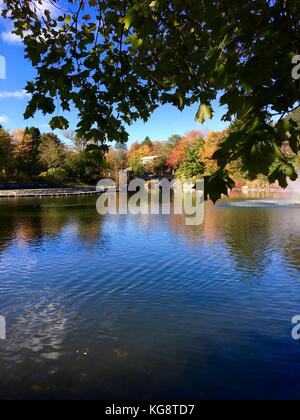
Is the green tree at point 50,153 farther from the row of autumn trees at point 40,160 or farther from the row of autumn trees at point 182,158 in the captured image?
the row of autumn trees at point 182,158

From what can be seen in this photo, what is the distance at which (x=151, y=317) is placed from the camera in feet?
30.2

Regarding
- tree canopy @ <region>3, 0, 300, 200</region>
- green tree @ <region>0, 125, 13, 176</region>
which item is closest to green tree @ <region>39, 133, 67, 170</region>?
green tree @ <region>0, 125, 13, 176</region>

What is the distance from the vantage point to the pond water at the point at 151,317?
6.54 meters

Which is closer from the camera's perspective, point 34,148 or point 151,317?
point 151,317

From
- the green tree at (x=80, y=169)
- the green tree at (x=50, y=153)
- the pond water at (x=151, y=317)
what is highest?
the green tree at (x=50, y=153)

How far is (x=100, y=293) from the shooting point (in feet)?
35.7

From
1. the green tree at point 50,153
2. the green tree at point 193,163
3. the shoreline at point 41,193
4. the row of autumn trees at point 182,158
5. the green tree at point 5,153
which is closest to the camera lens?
the shoreline at point 41,193

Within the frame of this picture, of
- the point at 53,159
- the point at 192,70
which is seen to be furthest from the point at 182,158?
the point at 192,70

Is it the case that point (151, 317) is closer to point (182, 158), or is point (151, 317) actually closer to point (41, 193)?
point (41, 193)

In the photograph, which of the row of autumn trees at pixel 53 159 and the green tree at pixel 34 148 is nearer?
the row of autumn trees at pixel 53 159

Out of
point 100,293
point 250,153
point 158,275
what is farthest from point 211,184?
point 158,275

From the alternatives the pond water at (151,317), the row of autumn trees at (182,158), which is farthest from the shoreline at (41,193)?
the pond water at (151,317)

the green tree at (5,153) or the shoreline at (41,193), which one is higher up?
the green tree at (5,153)
